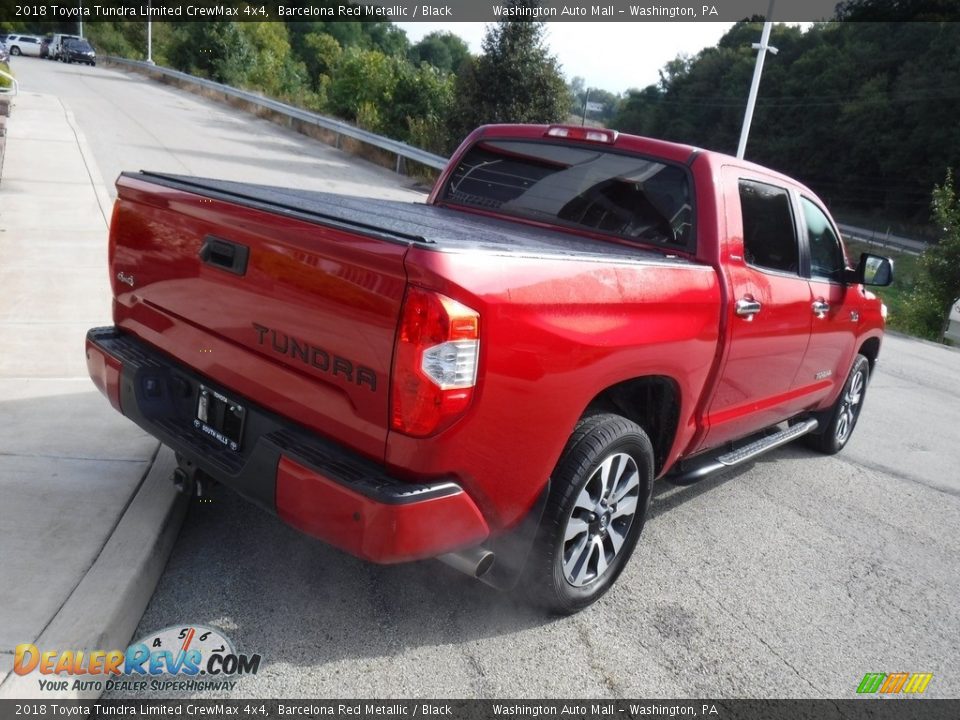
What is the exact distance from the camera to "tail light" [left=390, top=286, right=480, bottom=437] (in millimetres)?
2316

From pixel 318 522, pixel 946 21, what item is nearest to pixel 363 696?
pixel 318 522

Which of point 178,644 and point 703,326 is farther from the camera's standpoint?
point 703,326

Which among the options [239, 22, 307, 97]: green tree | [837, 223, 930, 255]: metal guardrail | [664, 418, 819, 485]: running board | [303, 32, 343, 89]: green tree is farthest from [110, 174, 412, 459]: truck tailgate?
[303, 32, 343, 89]: green tree

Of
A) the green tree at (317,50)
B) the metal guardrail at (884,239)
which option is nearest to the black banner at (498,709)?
the metal guardrail at (884,239)

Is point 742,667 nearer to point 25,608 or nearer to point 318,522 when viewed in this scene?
point 318,522

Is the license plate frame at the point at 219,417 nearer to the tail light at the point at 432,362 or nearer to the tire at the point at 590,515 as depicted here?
the tail light at the point at 432,362

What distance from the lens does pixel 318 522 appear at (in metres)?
2.50

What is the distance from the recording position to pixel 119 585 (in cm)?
284

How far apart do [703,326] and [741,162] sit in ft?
3.80

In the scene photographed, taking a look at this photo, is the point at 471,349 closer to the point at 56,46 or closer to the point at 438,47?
the point at 56,46

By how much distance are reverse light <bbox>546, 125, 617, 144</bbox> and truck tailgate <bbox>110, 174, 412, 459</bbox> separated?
1.97m

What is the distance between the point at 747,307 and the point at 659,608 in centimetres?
143

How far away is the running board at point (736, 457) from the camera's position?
390cm

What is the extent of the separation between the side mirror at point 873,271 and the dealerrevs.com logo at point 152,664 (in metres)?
4.23
